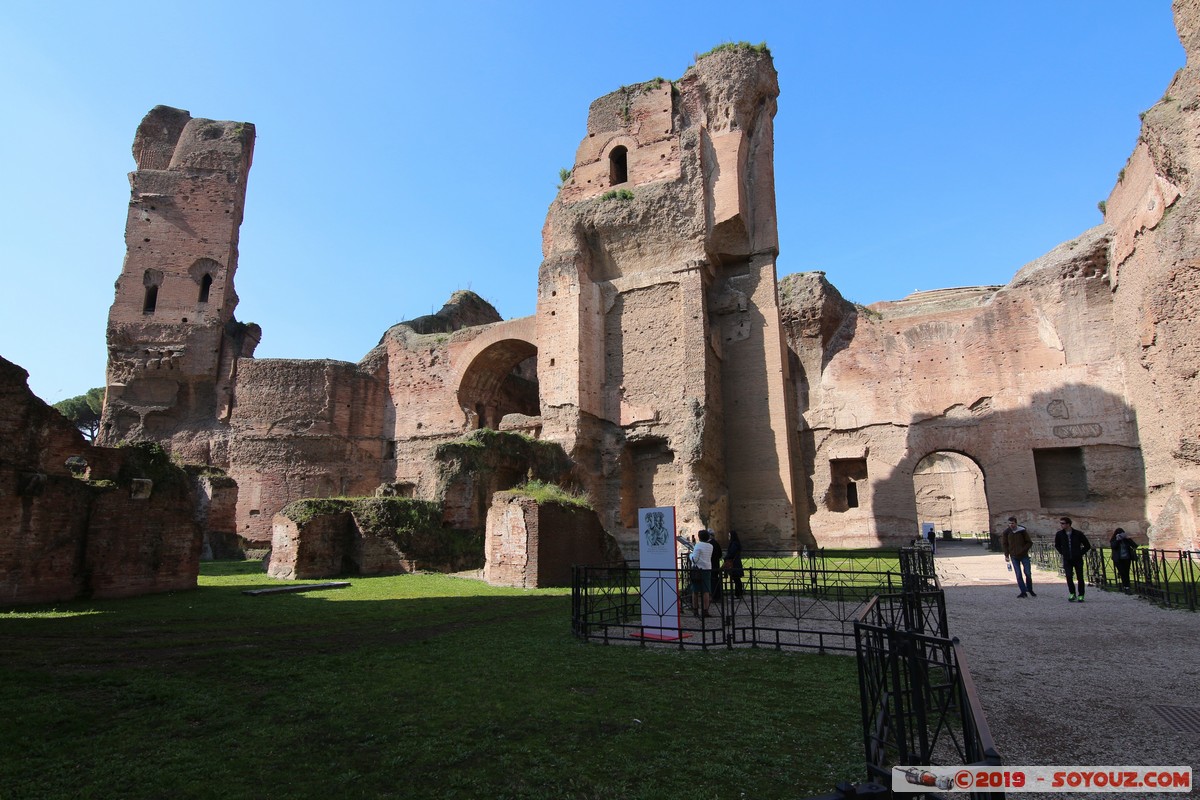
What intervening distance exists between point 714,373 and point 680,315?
71.5 inches

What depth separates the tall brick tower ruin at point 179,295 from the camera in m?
22.4

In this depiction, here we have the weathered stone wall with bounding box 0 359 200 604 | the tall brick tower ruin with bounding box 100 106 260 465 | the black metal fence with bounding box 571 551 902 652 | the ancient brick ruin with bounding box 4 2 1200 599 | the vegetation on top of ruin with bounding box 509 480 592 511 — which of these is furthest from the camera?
the tall brick tower ruin with bounding box 100 106 260 465

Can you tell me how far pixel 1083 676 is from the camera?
15.1 ft

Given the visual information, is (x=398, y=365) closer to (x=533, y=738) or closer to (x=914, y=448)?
(x=914, y=448)

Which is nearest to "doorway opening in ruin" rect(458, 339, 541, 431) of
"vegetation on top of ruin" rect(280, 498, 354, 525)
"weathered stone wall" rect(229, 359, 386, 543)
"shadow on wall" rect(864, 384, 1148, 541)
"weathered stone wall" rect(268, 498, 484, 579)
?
"weathered stone wall" rect(229, 359, 386, 543)

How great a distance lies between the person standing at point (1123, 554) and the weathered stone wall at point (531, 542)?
7.75m

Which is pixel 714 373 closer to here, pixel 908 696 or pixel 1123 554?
pixel 1123 554

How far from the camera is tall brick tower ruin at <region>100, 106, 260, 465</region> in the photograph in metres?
22.4

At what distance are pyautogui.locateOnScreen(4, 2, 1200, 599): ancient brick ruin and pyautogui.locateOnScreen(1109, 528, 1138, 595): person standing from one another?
532 cm

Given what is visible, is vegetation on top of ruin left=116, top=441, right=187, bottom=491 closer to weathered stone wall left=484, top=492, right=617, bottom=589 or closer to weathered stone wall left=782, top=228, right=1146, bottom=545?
weathered stone wall left=484, top=492, right=617, bottom=589

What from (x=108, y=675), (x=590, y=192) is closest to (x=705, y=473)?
(x=590, y=192)

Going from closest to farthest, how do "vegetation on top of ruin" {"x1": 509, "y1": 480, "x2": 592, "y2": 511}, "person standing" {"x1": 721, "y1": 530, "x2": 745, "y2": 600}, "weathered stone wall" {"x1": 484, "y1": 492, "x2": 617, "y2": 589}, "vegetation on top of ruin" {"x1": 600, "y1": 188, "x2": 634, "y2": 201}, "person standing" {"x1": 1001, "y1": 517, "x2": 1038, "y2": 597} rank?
1. "person standing" {"x1": 721, "y1": 530, "x2": 745, "y2": 600}
2. "person standing" {"x1": 1001, "y1": 517, "x2": 1038, "y2": 597}
3. "weathered stone wall" {"x1": 484, "y1": 492, "x2": 617, "y2": 589}
4. "vegetation on top of ruin" {"x1": 509, "y1": 480, "x2": 592, "y2": 511}
5. "vegetation on top of ruin" {"x1": 600, "y1": 188, "x2": 634, "y2": 201}

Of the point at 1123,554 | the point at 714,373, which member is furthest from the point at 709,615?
the point at 714,373

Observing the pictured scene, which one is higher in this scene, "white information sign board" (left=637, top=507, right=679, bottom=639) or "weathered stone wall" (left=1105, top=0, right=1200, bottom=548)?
Answer: "weathered stone wall" (left=1105, top=0, right=1200, bottom=548)
